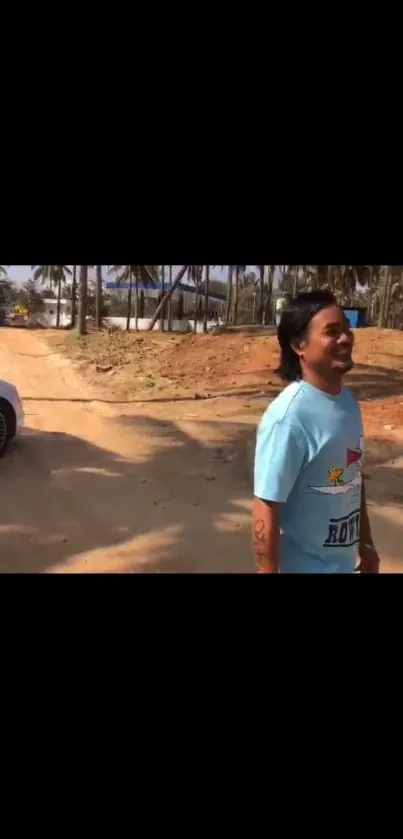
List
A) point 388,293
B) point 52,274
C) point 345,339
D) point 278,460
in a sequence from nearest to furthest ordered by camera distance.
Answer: point 278,460, point 345,339, point 52,274, point 388,293

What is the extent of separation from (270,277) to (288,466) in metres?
1.52

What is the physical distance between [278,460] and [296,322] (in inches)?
20.1

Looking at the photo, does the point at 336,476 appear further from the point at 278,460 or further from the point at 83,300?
the point at 83,300

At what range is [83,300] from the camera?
329 cm

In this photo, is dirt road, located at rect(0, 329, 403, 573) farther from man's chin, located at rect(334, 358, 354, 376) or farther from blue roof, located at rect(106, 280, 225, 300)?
man's chin, located at rect(334, 358, 354, 376)

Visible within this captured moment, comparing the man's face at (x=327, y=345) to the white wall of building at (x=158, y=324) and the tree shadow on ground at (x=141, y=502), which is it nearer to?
the tree shadow on ground at (x=141, y=502)

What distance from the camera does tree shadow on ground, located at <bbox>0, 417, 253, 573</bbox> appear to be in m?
3.24

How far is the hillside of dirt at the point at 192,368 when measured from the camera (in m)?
3.49

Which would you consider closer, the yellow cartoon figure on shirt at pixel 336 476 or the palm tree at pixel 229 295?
the yellow cartoon figure on shirt at pixel 336 476

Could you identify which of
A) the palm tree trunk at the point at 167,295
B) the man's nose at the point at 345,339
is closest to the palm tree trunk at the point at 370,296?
the palm tree trunk at the point at 167,295

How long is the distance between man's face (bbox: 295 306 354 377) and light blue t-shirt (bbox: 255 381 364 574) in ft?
0.32

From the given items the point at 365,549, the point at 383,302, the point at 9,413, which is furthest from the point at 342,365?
the point at 9,413

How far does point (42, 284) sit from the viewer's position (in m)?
3.20

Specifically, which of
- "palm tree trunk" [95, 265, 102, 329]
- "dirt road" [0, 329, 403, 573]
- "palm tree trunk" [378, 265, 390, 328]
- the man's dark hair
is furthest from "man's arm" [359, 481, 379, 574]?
"palm tree trunk" [95, 265, 102, 329]
